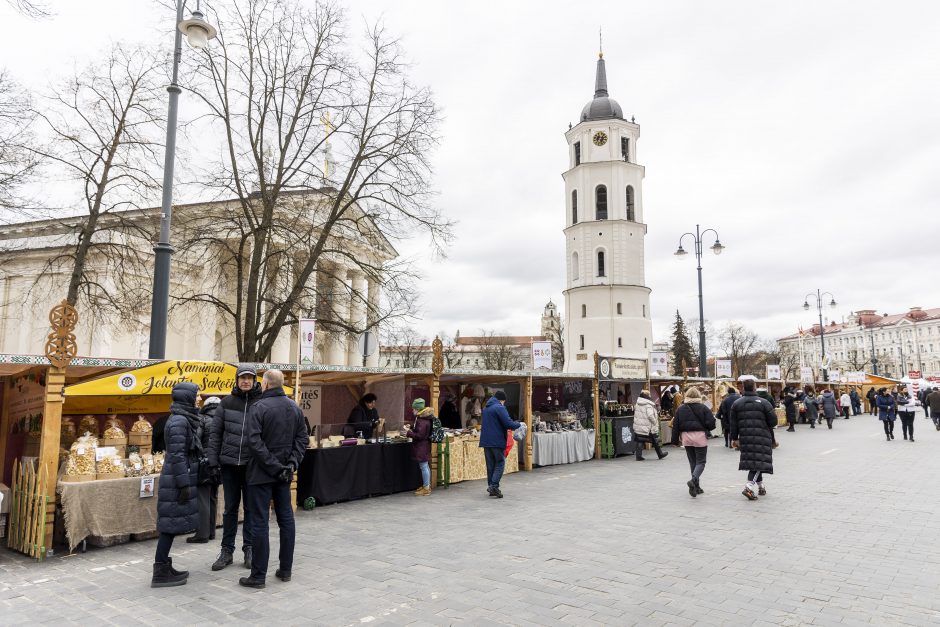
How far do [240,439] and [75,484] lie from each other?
113 inches

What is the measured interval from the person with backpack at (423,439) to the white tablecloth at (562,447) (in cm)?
454

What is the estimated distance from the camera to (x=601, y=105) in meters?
55.4

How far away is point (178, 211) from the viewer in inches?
699

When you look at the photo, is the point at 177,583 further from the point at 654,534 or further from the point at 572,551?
the point at 654,534

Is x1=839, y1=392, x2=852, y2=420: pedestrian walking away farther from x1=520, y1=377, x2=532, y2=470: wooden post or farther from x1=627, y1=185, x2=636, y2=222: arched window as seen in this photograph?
x1=520, y1=377, x2=532, y2=470: wooden post

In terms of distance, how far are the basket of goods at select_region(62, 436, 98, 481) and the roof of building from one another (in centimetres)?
5337

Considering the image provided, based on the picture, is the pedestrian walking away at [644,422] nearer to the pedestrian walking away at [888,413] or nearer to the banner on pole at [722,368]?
the pedestrian walking away at [888,413]

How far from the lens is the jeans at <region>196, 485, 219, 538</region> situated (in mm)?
7426

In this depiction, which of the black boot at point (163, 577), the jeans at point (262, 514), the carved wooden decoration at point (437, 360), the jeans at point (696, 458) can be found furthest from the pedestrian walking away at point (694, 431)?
the black boot at point (163, 577)

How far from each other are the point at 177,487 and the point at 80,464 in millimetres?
2573

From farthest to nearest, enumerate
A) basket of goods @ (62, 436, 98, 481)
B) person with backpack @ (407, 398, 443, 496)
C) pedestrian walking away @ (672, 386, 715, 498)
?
person with backpack @ (407, 398, 443, 496)
pedestrian walking away @ (672, 386, 715, 498)
basket of goods @ (62, 436, 98, 481)

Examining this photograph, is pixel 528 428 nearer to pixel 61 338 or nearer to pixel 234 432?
pixel 234 432

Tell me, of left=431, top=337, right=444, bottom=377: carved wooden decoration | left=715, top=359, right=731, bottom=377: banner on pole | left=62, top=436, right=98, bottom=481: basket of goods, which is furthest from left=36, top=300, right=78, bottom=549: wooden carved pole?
left=715, top=359, right=731, bottom=377: banner on pole

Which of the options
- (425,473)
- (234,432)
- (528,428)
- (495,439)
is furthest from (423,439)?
(234,432)
